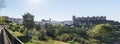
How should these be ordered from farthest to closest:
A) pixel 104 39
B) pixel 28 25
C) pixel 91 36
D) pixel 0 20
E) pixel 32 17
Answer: pixel 91 36 → pixel 104 39 → pixel 32 17 → pixel 28 25 → pixel 0 20

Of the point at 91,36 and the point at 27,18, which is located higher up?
the point at 27,18

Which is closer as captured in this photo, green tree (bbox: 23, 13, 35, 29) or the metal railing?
the metal railing

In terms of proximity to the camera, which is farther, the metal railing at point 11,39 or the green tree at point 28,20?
the green tree at point 28,20

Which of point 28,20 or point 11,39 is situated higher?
point 11,39

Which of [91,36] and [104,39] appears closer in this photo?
[104,39]

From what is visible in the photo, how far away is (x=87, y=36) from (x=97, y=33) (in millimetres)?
17219

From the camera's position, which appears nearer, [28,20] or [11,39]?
[11,39]

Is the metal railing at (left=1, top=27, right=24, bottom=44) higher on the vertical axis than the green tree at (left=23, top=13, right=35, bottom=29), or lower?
higher

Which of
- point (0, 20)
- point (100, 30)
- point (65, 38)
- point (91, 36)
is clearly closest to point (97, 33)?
point (100, 30)

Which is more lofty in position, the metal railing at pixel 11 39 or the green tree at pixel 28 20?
the metal railing at pixel 11 39

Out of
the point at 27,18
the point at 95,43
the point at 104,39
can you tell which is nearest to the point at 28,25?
the point at 27,18

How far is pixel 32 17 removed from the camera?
313ft

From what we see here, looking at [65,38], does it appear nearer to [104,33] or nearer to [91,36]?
[104,33]

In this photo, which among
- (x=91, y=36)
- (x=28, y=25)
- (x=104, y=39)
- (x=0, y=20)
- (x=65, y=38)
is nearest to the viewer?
(x=0, y=20)
